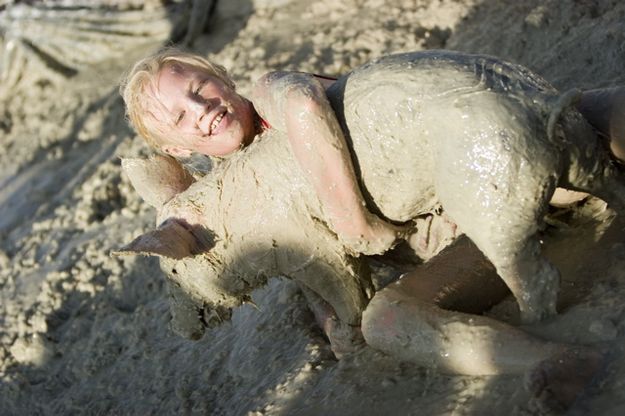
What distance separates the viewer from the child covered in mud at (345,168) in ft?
7.72

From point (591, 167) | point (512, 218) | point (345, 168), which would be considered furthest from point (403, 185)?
point (591, 167)

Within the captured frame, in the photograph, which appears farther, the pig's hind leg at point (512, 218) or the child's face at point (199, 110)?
the child's face at point (199, 110)

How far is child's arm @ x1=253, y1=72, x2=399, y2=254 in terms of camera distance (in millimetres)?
2492

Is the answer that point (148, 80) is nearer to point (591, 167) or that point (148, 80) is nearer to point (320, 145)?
point (320, 145)

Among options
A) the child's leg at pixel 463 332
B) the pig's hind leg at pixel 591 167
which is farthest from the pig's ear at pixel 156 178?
the pig's hind leg at pixel 591 167

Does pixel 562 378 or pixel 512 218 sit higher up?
pixel 512 218

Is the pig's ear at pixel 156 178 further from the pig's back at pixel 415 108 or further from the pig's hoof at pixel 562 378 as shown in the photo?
the pig's hoof at pixel 562 378

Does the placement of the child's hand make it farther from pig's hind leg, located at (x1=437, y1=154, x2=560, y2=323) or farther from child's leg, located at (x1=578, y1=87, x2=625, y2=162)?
child's leg, located at (x1=578, y1=87, x2=625, y2=162)

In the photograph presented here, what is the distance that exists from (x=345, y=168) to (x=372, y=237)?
0.85ft

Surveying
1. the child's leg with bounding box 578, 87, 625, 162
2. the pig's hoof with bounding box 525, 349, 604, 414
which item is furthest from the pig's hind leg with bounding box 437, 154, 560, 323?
the child's leg with bounding box 578, 87, 625, 162

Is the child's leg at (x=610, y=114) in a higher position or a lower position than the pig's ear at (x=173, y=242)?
higher

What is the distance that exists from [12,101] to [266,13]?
85.6 inches

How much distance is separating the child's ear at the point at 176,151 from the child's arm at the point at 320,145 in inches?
17.9

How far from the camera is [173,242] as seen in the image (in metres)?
2.78
